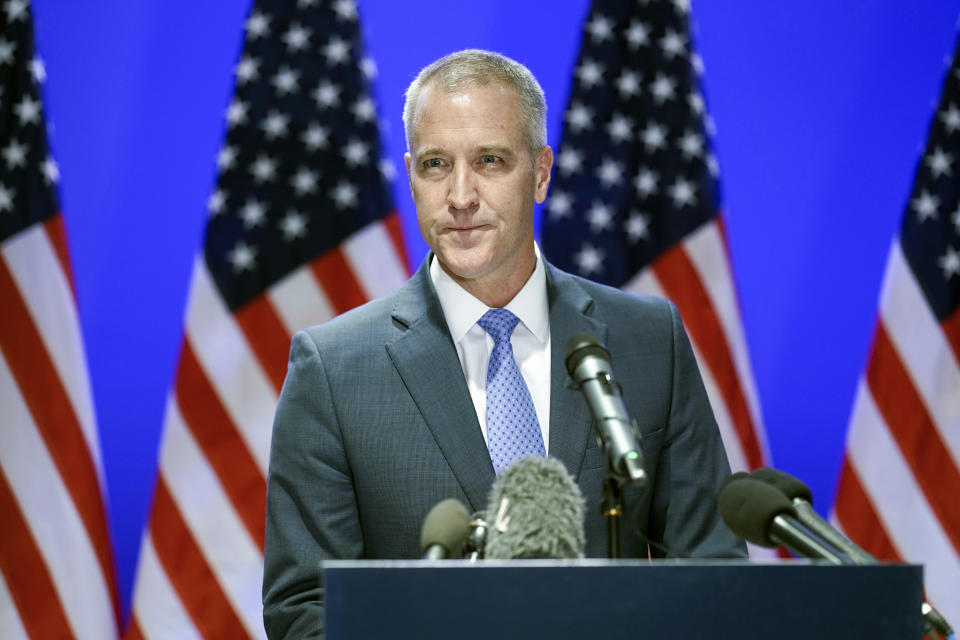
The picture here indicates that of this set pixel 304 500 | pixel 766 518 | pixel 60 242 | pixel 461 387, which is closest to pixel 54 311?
pixel 60 242

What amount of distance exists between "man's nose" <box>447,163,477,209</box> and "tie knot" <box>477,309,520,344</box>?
235 millimetres

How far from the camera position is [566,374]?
7.20 ft

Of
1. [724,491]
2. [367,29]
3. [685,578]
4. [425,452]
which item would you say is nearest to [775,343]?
[367,29]

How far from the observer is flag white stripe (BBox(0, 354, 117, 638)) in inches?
147

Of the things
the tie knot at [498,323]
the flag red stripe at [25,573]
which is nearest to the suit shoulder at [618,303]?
the tie knot at [498,323]

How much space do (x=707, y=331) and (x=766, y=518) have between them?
246 centimetres

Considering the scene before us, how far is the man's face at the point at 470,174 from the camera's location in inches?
86.7

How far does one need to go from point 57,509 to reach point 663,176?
7.81 ft

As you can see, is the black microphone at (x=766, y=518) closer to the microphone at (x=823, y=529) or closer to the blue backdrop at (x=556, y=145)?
the microphone at (x=823, y=529)

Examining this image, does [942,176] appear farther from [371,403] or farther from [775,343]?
[371,403]

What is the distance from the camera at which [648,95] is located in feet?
13.3

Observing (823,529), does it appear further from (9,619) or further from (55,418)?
(9,619)

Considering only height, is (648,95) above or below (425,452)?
above

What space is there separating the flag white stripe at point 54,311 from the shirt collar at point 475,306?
1.92 metres
